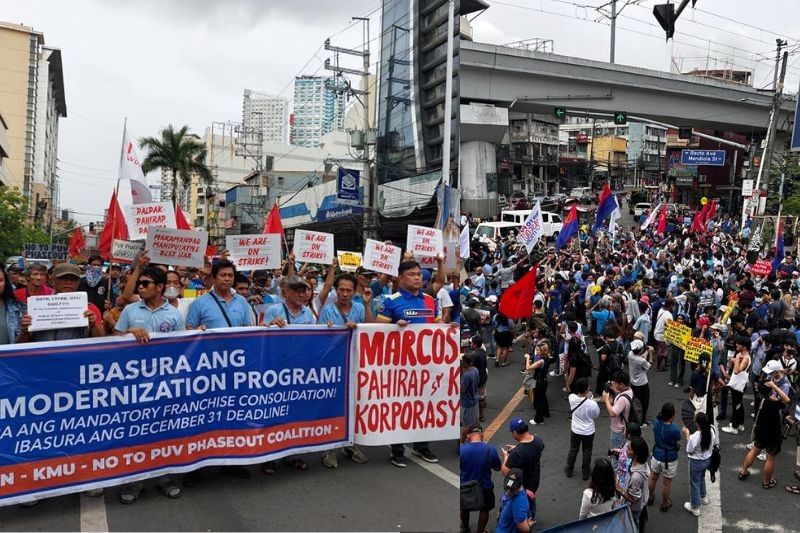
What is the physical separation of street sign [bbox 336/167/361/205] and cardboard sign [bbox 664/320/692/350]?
1612 cm

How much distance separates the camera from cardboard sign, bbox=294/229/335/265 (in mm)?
8883

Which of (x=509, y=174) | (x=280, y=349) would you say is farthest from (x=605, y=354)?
(x=509, y=174)

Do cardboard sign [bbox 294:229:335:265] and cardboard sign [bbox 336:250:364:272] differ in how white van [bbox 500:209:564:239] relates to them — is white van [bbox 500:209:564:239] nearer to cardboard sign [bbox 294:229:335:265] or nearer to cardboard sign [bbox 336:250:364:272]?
cardboard sign [bbox 336:250:364:272]

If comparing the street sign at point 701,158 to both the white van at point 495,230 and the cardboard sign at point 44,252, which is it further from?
the cardboard sign at point 44,252

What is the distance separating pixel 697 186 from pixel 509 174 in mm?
18877

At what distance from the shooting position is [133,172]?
8.48 m

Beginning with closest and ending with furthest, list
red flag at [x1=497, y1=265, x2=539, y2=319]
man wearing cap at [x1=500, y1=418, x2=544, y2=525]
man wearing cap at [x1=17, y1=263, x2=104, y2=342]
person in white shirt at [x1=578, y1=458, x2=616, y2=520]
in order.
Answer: man wearing cap at [x1=17, y1=263, x2=104, y2=342] → person in white shirt at [x1=578, y1=458, x2=616, y2=520] → man wearing cap at [x1=500, y1=418, x2=544, y2=525] → red flag at [x1=497, y1=265, x2=539, y2=319]

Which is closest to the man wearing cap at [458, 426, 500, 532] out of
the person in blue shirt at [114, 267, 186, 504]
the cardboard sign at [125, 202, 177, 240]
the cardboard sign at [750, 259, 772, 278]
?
the person in blue shirt at [114, 267, 186, 504]

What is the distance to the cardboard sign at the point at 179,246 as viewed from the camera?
6367 mm

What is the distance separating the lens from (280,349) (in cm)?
564

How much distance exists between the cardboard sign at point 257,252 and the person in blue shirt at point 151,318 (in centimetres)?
293

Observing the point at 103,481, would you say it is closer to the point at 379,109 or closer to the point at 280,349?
the point at 280,349

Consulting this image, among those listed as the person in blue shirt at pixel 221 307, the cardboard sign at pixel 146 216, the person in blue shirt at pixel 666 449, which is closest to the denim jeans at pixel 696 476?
the person in blue shirt at pixel 666 449

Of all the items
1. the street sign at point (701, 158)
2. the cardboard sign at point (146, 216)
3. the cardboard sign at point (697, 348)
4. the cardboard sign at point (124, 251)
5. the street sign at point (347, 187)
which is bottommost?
the cardboard sign at point (697, 348)
